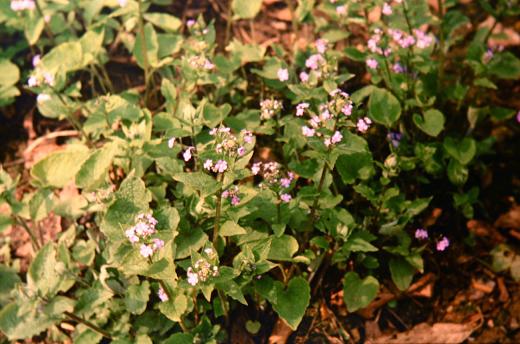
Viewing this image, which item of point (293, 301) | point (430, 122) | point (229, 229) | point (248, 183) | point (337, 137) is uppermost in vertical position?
point (337, 137)

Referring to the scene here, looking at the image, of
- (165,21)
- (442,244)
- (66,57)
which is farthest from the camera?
(165,21)

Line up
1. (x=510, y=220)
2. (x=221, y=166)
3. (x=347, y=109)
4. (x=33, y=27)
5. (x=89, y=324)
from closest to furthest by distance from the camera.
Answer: (x=221, y=166), (x=347, y=109), (x=89, y=324), (x=510, y=220), (x=33, y=27)

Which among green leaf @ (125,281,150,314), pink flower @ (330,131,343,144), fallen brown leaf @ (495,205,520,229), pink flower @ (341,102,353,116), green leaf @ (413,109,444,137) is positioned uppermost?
pink flower @ (341,102,353,116)

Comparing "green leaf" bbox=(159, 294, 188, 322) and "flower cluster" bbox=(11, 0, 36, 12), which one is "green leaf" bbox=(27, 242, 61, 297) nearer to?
"green leaf" bbox=(159, 294, 188, 322)

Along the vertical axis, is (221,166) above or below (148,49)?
above

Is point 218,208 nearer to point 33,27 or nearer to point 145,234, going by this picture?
point 145,234

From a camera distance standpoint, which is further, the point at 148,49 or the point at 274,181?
the point at 148,49

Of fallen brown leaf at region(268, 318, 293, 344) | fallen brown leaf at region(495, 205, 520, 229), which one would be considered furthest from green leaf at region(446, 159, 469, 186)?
fallen brown leaf at region(268, 318, 293, 344)

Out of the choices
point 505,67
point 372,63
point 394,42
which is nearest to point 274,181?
point 372,63
